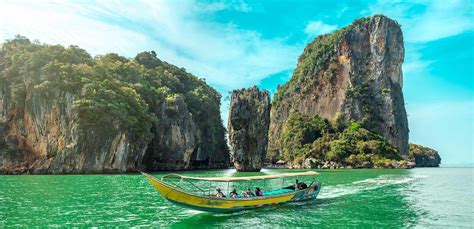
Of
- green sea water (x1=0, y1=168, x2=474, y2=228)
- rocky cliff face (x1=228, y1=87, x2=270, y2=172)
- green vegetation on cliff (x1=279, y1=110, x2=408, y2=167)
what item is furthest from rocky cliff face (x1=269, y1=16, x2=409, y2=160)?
green sea water (x1=0, y1=168, x2=474, y2=228)

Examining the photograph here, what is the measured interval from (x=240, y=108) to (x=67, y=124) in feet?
97.4

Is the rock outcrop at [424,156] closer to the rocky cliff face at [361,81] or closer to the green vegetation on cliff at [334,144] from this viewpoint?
the rocky cliff face at [361,81]

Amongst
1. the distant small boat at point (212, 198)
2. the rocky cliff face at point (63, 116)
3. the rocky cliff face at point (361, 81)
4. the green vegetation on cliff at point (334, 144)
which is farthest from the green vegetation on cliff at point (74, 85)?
the rocky cliff face at point (361, 81)

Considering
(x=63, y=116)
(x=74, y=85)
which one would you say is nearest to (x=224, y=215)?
(x=63, y=116)

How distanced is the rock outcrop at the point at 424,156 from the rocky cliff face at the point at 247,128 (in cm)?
8728

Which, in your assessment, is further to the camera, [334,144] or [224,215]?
[334,144]

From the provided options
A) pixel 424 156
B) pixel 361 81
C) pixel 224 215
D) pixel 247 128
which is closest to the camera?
pixel 224 215

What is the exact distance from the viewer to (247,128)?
A: 7319 centimetres

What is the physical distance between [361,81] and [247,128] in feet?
226

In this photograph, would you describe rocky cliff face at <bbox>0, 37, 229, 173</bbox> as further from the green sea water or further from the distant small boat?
the distant small boat

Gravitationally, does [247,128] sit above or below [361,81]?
below

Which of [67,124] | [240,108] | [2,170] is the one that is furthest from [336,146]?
[2,170]

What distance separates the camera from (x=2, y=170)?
5941 cm

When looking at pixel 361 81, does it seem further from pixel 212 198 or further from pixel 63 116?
pixel 212 198
